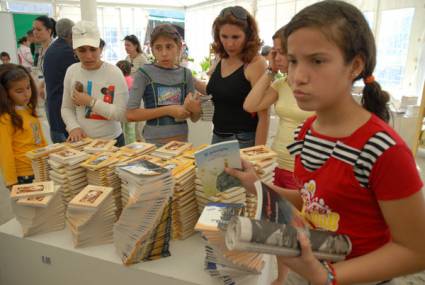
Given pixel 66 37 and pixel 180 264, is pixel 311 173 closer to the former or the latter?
pixel 180 264

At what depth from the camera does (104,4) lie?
1052 centimetres

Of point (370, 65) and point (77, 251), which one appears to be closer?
point (370, 65)

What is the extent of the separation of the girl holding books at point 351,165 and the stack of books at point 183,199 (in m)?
0.60

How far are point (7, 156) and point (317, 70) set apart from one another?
1970 mm

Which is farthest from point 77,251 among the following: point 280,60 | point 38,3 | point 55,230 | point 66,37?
point 38,3

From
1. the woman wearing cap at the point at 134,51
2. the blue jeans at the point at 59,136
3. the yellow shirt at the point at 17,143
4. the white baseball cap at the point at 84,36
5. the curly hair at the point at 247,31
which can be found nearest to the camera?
the curly hair at the point at 247,31

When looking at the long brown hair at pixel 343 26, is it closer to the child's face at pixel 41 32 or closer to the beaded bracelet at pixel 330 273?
the beaded bracelet at pixel 330 273

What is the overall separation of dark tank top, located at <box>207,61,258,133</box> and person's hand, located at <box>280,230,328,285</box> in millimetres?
1349

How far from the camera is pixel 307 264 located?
71cm

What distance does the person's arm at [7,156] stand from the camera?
2.02 metres

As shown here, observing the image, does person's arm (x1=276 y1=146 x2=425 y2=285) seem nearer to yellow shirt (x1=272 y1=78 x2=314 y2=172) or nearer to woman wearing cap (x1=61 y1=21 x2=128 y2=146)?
yellow shirt (x1=272 y1=78 x2=314 y2=172)

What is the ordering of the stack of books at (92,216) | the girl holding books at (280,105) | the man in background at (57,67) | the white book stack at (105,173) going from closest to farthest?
the stack of books at (92,216) → the white book stack at (105,173) → the girl holding books at (280,105) → the man in background at (57,67)

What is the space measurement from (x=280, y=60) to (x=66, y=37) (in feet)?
6.32

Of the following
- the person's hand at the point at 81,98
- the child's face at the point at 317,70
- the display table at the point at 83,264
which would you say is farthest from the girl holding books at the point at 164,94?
the child's face at the point at 317,70
